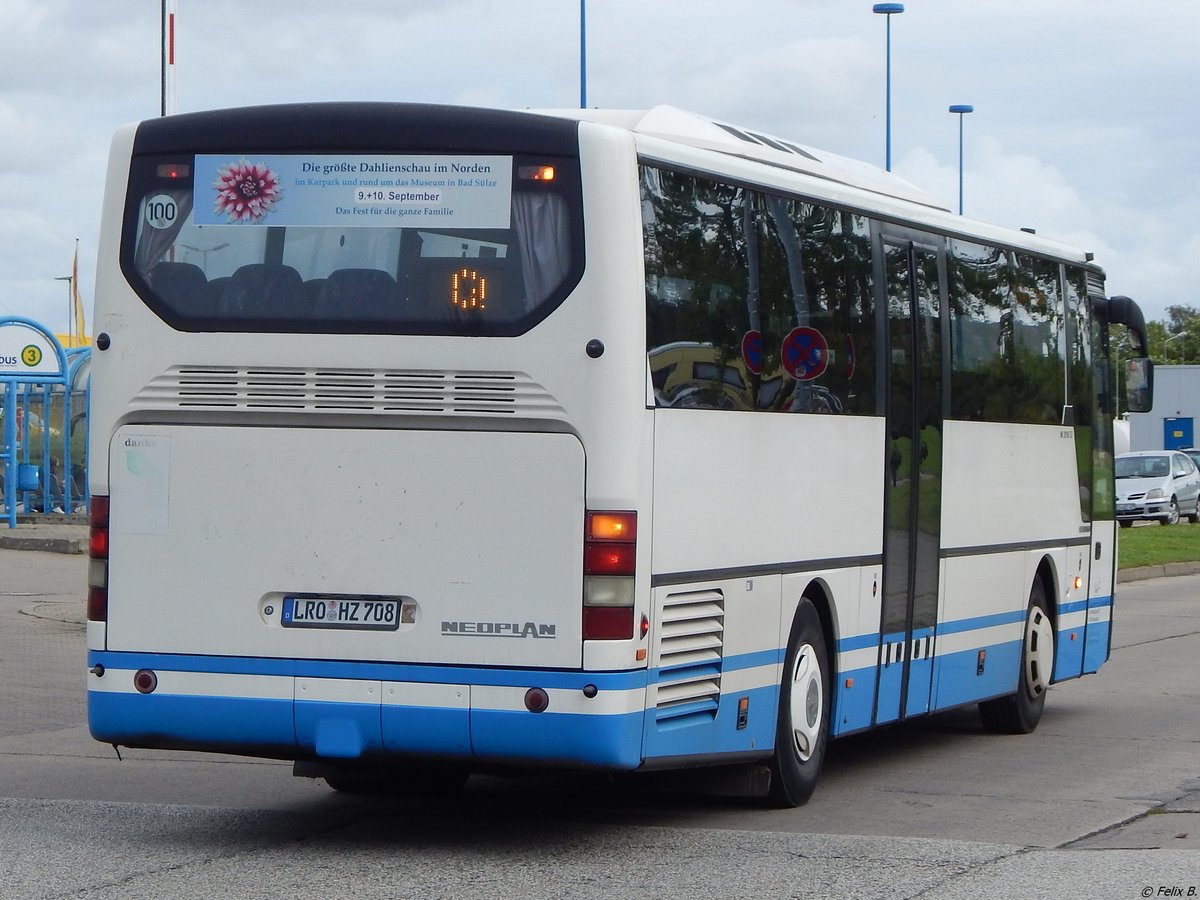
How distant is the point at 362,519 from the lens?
827cm

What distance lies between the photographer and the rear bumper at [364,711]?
7.98m

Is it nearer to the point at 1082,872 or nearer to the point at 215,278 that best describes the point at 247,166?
the point at 215,278

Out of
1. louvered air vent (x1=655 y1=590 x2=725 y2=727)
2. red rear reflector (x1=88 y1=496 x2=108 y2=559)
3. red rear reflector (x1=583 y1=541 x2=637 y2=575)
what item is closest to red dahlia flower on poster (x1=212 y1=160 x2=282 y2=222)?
red rear reflector (x1=88 y1=496 x2=108 y2=559)

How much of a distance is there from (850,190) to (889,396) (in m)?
1.11

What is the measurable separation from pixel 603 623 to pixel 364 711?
1041 millimetres

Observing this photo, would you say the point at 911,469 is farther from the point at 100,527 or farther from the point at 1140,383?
the point at 100,527

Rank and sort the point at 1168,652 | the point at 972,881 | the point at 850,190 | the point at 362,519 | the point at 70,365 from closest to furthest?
the point at 972,881, the point at 362,519, the point at 850,190, the point at 1168,652, the point at 70,365

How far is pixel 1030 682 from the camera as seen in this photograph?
13.3 meters

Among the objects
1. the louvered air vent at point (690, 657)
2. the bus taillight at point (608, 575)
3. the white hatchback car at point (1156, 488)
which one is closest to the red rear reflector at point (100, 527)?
the bus taillight at point (608, 575)

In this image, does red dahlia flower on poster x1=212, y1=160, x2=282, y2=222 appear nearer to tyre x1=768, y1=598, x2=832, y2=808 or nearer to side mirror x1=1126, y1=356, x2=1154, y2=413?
tyre x1=768, y1=598, x2=832, y2=808

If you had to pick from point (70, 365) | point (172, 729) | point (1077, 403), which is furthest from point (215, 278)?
point (70, 365)

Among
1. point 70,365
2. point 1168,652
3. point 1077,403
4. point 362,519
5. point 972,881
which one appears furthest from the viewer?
point 70,365

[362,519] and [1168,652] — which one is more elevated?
[362,519]

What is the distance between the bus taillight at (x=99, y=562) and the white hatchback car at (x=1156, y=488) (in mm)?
36986
